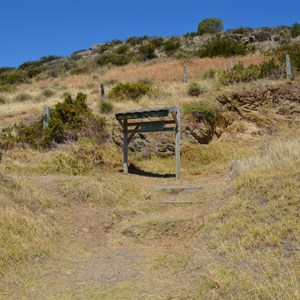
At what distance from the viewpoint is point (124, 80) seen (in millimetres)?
26172

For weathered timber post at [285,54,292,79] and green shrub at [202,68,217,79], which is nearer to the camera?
weathered timber post at [285,54,292,79]

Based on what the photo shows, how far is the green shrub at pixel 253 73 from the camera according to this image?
19.0 meters

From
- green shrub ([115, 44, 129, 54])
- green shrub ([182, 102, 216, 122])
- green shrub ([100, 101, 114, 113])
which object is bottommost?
green shrub ([182, 102, 216, 122])

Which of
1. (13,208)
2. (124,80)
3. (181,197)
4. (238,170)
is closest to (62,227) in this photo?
(13,208)

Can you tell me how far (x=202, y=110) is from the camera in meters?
16.3

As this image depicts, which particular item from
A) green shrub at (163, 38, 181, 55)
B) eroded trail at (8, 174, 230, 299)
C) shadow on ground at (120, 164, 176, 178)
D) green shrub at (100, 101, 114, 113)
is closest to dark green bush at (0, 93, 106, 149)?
green shrub at (100, 101, 114, 113)

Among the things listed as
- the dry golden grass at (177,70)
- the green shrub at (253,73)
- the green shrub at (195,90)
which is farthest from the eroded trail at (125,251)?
the dry golden grass at (177,70)

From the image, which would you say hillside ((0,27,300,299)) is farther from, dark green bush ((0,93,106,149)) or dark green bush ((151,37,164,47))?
dark green bush ((151,37,164,47))

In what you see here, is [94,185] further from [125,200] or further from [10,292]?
[10,292]

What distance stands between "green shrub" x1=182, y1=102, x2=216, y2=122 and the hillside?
0.14ft

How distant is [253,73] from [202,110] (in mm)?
4509

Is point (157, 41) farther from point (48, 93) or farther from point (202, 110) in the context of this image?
point (202, 110)

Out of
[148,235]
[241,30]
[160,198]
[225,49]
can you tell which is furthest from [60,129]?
[241,30]

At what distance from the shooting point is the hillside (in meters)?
5.18
